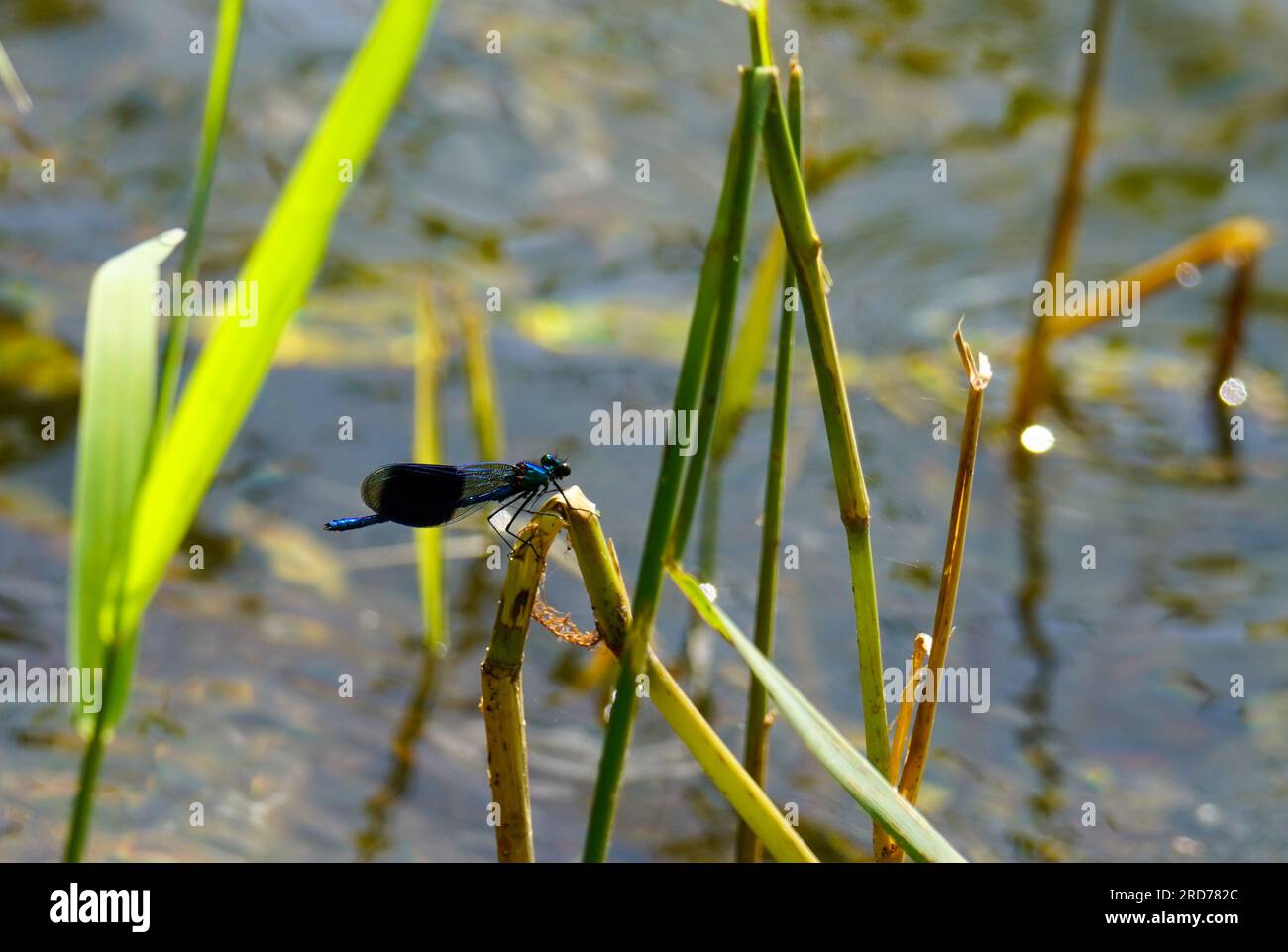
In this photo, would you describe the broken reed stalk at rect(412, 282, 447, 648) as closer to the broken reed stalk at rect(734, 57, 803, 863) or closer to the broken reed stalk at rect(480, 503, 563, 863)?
the broken reed stalk at rect(734, 57, 803, 863)

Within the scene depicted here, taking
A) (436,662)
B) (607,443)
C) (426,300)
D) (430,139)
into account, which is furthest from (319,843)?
(430,139)

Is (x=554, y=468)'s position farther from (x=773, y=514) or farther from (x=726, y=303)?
(x=726, y=303)

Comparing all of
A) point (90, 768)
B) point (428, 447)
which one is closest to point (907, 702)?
point (90, 768)

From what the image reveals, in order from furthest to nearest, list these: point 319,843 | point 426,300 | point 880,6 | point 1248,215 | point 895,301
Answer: point 880,6, point 1248,215, point 895,301, point 426,300, point 319,843

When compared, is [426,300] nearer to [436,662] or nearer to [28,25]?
[436,662]

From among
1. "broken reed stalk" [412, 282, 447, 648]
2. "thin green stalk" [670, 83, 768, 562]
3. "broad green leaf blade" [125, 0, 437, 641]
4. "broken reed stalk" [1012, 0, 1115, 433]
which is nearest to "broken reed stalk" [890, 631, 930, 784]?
"thin green stalk" [670, 83, 768, 562]

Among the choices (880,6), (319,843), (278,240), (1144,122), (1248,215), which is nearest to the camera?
(278,240)

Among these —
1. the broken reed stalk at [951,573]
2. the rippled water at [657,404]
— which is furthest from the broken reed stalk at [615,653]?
the rippled water at [657,404]
